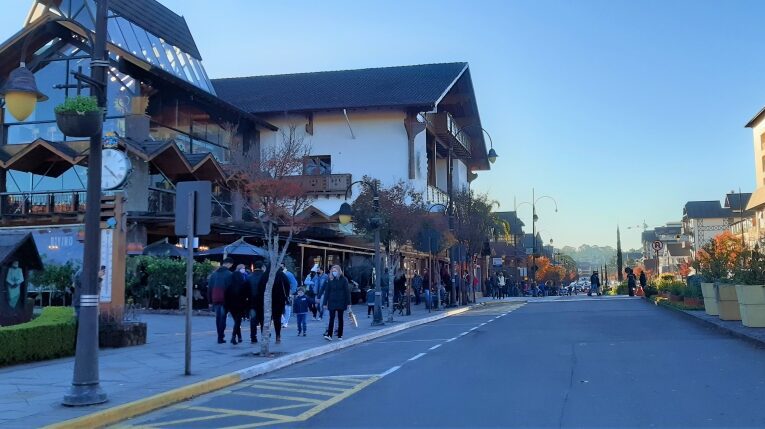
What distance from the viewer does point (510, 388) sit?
9.82m

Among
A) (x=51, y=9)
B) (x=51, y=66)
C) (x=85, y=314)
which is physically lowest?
(x=85, y=314)

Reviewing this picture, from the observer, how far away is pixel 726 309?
1922 cm

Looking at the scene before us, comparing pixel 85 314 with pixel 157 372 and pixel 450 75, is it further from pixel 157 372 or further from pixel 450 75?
pixel 450 75

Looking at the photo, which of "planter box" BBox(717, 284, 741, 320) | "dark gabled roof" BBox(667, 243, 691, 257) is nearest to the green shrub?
"planter box" BBox(717, 284, 741, 320)

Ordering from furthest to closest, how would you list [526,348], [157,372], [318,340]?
[318,340]
[526,348]
[157,372]

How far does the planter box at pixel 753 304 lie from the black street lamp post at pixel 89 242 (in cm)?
1382

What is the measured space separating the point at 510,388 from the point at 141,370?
6018mm

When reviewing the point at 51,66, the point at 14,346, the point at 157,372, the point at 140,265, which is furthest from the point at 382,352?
the point at 51,66

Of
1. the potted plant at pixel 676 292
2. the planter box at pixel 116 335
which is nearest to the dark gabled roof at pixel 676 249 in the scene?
the potted plant at pixel 676 292

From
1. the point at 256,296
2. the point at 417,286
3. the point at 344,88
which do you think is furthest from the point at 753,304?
the point at 344,88

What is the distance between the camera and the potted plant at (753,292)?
1639 centimetres

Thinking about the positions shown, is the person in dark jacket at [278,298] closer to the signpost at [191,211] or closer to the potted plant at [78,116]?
the signpost at [191,211]

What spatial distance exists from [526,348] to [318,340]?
200 inches

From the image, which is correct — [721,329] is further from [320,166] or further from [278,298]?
[320,166]
